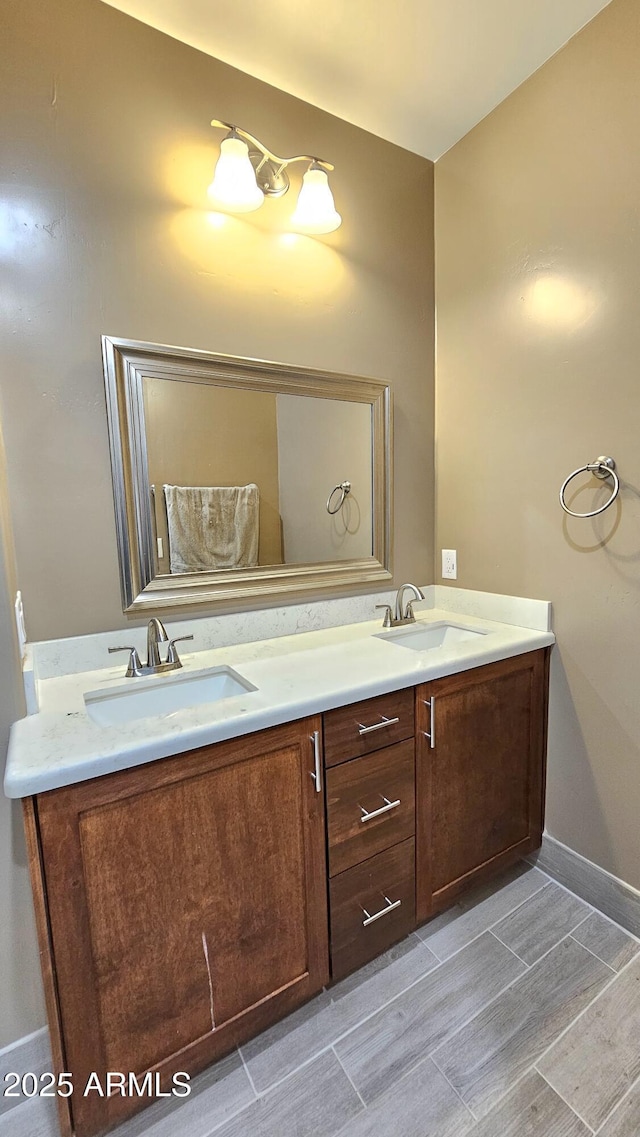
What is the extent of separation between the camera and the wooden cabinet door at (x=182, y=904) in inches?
34.1

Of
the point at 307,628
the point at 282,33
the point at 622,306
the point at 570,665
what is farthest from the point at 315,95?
the point at 570,665

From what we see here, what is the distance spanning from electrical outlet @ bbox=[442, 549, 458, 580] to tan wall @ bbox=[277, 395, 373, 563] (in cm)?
36

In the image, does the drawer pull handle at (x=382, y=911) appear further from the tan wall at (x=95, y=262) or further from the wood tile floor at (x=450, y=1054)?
the tan wall at (x=95, y=262)

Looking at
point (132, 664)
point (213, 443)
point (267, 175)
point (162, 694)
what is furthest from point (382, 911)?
point (267, 175)

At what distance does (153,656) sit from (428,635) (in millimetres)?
1003

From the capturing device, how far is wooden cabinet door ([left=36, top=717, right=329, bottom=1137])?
0.87 m

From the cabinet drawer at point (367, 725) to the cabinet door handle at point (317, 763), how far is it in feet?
0.07

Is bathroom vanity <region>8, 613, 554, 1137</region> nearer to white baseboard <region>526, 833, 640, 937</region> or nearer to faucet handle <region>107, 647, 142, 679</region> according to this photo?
faucet handle <region>107, 647, 142, 679</region>

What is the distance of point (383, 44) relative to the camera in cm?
138

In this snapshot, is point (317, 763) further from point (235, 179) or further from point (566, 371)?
point (235, 179)

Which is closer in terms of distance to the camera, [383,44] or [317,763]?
[317,763]

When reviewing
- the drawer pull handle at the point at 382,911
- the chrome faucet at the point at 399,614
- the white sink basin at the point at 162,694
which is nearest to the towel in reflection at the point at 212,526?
the white sink basin at the point at 162,694

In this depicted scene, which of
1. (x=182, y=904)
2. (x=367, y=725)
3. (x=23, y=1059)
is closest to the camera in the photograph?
(x=182, y=904)

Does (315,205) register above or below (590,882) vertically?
above
